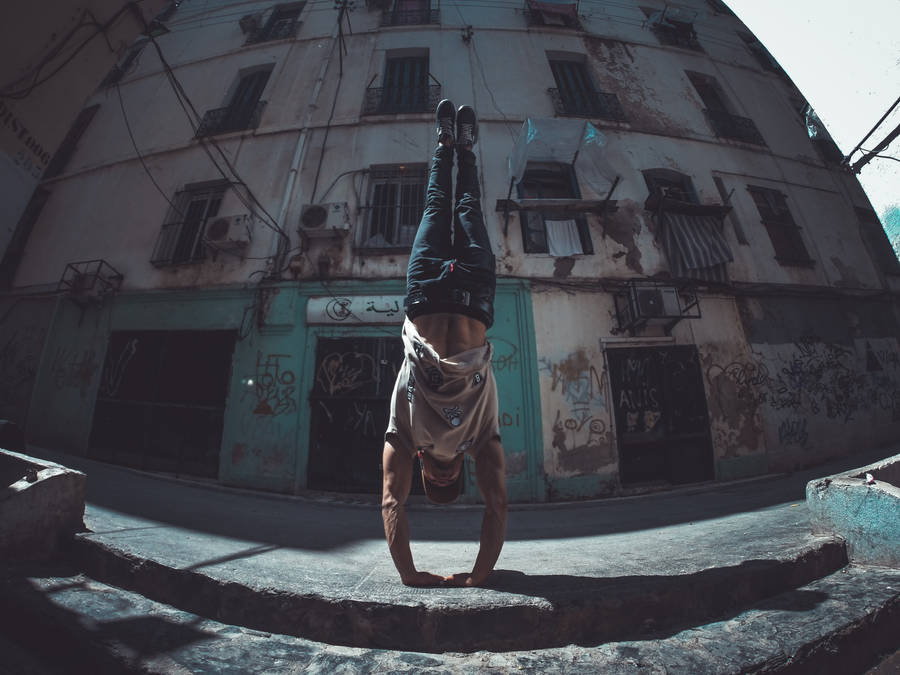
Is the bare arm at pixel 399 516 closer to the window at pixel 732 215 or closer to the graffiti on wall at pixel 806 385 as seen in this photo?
the graffiti on wall at pixel 806 385

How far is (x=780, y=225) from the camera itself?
737 centimetres

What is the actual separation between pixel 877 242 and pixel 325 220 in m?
13.0

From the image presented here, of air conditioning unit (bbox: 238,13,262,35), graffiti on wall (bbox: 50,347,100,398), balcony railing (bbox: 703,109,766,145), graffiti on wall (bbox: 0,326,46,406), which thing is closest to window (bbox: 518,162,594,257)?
balcony railing (bbox: 703,109,766,145)

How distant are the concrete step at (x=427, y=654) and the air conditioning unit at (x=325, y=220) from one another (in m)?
5.46

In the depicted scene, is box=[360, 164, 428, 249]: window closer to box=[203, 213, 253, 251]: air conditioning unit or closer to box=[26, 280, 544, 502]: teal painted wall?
box=[26, 280, 544, 502]: teal painted wall

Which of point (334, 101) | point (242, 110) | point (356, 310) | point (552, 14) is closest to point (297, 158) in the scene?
point (334, 101)

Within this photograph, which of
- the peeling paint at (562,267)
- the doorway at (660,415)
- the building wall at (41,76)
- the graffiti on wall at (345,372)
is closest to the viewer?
the building wall at (41,76)

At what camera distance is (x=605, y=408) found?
18.2 ft

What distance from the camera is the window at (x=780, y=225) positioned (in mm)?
7172

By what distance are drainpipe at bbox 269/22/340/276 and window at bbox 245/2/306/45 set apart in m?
1.53

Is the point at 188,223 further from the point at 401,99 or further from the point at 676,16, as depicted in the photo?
the point at 676,16

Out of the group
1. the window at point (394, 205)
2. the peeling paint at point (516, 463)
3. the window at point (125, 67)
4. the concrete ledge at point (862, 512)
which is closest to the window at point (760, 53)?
the window at point (394, 205)

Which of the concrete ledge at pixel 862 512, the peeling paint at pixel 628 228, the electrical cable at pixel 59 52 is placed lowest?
the concrete ledge at pixel 862 512

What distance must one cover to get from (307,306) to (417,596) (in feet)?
17.7
